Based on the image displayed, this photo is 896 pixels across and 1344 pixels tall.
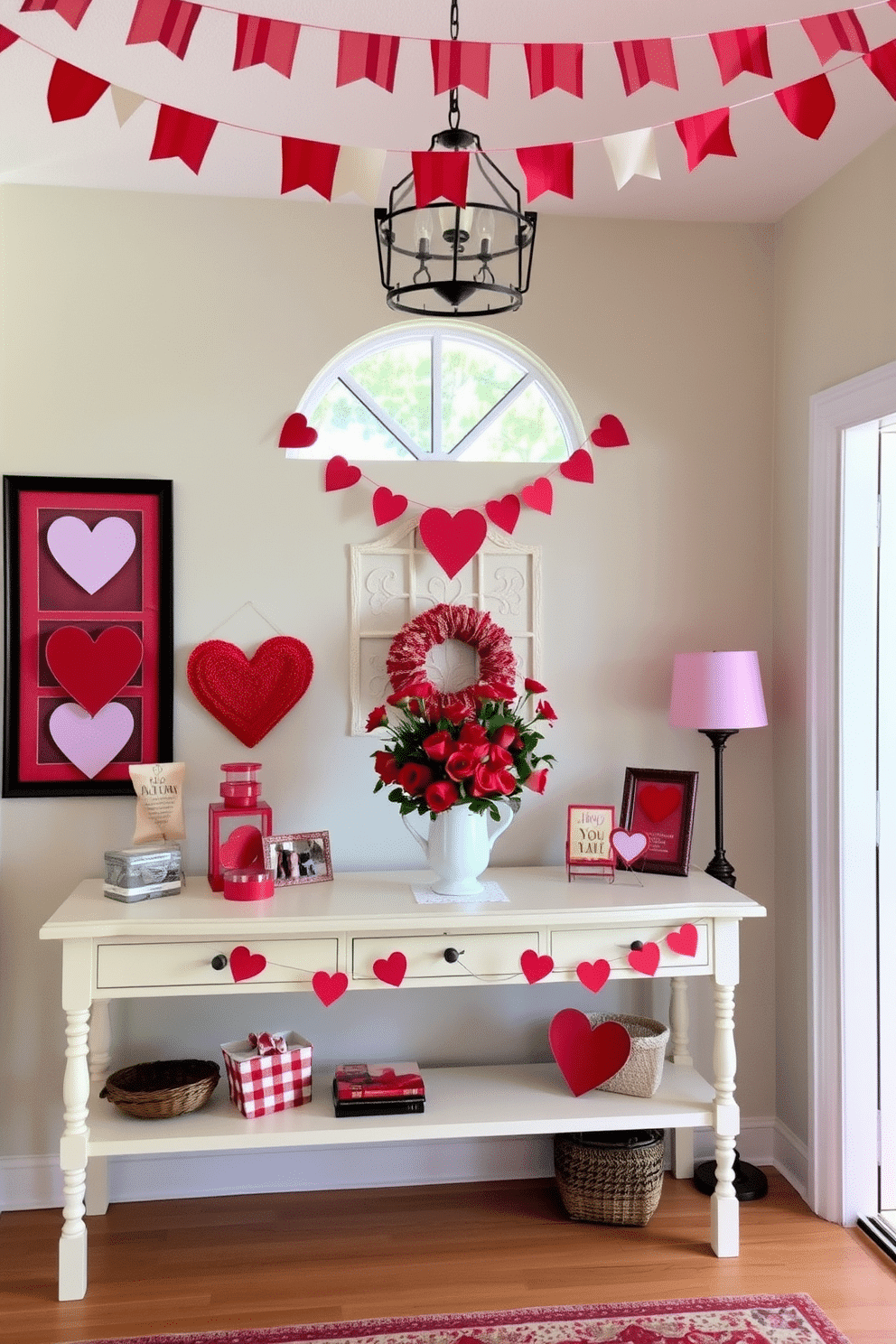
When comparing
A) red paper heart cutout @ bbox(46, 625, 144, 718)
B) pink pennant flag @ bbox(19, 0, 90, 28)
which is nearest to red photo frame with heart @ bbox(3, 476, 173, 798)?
red paper heart cutout @ bbox(46, 625, 144, 718)

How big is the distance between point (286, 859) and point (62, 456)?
123 cm

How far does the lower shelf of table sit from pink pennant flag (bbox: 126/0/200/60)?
2200mm

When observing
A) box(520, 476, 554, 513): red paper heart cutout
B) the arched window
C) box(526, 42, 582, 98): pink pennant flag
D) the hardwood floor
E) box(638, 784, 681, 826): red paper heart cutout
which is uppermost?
box(526, 42, 582, 98): pink pennant flag

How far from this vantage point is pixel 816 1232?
9.31 ft

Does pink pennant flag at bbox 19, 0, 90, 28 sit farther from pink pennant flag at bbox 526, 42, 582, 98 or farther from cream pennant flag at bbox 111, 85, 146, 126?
pink pennant flag at bbox 526, 42, 582, 98

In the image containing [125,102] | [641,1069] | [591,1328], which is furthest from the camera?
[641,1069]

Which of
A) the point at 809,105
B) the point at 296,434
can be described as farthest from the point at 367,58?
the point at 296,434

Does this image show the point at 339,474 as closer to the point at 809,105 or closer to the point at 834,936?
the point at 809,105

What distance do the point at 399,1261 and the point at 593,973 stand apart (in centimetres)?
84

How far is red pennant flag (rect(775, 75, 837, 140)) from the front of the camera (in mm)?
1819

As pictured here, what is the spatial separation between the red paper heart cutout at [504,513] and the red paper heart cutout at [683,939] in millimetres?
1168

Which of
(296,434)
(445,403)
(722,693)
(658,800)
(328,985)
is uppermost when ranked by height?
(445,403)

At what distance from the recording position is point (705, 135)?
193 centimetres

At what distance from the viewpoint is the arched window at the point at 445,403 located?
3201mm
